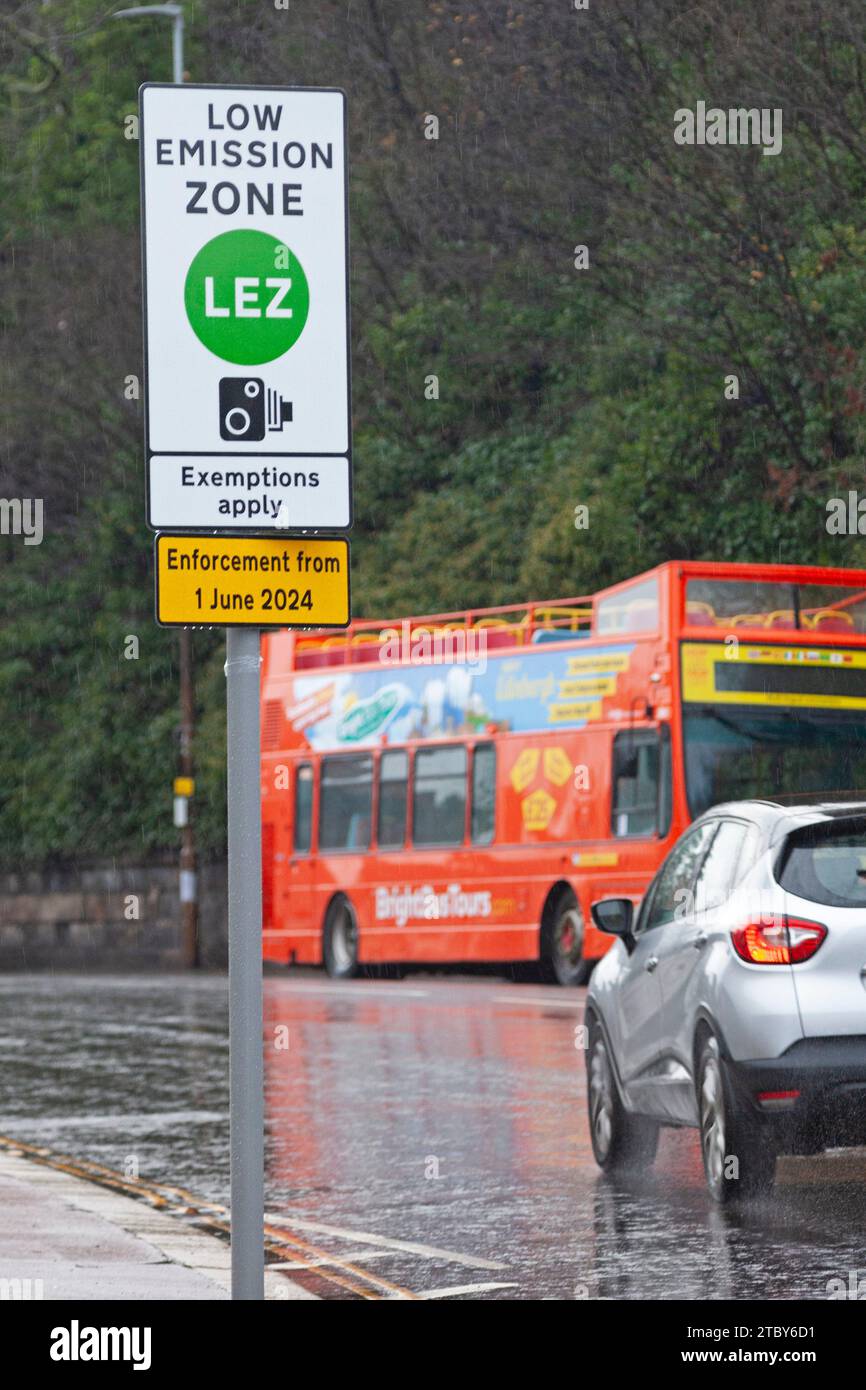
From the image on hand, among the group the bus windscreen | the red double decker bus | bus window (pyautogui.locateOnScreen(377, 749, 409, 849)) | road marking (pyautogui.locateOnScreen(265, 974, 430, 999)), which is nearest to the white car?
the red double decker bus

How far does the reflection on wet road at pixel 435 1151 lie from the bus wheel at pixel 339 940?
7.16m

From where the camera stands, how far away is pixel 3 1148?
527 inches

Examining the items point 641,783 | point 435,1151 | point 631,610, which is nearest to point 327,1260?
point 435,1151

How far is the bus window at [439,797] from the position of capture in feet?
94.2

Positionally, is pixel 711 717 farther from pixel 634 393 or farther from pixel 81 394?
pixel 81 394

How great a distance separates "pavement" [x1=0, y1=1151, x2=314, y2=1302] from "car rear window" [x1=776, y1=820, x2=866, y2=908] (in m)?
2.46

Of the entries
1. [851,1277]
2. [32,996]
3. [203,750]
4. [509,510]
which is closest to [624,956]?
[851,1277]

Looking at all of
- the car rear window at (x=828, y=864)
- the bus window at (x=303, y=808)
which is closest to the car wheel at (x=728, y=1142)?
the car rear window at (x=828, y=864)

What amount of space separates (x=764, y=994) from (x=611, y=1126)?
84.3 inches

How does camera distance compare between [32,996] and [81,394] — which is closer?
[32,996]

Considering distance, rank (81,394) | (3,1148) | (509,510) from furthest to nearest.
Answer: (81,394) < (509,510) < (3,1148)

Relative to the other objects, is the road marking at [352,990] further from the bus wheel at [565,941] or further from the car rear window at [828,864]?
the car rear window at [828,864]

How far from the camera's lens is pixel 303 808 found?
31.6 m
